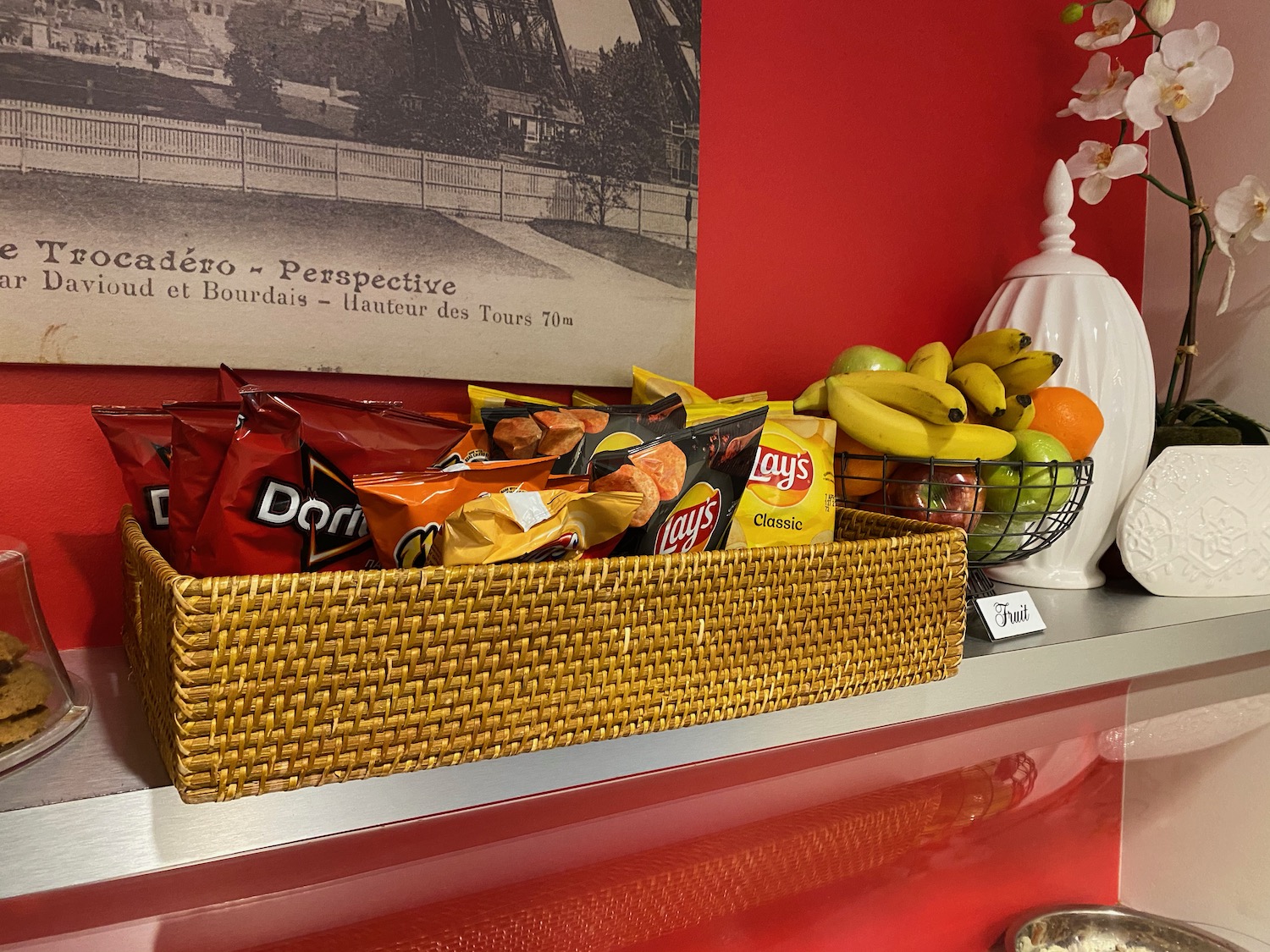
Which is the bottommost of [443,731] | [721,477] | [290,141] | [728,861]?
[728,861]

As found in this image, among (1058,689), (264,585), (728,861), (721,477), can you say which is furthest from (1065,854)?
(264,585)

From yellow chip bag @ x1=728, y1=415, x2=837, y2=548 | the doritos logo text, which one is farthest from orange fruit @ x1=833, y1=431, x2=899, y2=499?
the doritos logo text

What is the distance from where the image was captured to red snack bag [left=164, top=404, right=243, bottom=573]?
55 centimetres

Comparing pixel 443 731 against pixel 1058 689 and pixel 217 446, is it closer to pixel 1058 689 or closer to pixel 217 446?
pixel 217 446

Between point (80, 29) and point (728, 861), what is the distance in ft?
2.82

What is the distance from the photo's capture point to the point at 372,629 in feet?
1.57

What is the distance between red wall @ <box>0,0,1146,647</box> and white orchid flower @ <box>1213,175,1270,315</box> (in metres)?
0.24

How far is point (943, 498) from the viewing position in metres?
0.88

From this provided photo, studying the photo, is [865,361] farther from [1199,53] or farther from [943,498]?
[1199,53]

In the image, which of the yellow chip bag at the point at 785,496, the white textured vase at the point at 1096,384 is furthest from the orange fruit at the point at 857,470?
the white textured vase at the point at 1096,384

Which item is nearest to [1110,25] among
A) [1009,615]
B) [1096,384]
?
[1096,384]

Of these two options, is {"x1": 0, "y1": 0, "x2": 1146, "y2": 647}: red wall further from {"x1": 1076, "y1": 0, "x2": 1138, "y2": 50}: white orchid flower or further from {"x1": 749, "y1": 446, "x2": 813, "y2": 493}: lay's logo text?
{"x1": 749, "y1": 446, "x2": 813, "y2": 493}: lay's logo text

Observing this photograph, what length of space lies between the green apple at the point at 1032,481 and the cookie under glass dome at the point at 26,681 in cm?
82

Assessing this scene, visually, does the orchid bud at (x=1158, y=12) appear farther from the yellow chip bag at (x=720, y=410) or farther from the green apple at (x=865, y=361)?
the yellow chip bag at (x=720, y=410)
